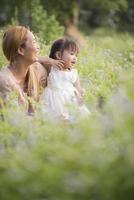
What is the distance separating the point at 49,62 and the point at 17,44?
434mm

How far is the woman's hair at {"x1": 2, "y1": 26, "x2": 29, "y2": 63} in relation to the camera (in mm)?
6438

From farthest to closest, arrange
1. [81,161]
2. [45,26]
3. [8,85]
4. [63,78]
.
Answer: [45,26] < [63,78] < [8,85] < [81,161]

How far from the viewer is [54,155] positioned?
386 centimetres

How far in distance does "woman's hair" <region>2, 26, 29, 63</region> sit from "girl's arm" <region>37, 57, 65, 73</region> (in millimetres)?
304

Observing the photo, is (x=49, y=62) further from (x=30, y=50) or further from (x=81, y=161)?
(x=81, y=161)

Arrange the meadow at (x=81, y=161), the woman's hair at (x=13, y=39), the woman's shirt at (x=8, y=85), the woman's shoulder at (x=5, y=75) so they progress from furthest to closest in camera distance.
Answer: the woman's hair at (x=13, y=39) < the woman's shoulder at (x=5, y=75) < the woman's shirt at (x=8, y=85) < the meadow at (x=81, y=161)

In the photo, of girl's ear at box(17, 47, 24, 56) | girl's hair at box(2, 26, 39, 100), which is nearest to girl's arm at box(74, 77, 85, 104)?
girl's hair at box(2, 26, 39, 100)

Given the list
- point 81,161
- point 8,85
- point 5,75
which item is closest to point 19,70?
point 5,75

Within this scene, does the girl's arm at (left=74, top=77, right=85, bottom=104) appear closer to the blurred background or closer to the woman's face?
the woman's face

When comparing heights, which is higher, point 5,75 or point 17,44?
point 17,44

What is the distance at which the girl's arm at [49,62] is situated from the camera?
22.3 feet

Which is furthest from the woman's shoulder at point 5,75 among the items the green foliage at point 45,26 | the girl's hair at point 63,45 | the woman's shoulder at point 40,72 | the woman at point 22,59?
the green foliage at point 45,26

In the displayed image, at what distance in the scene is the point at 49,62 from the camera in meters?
6.81

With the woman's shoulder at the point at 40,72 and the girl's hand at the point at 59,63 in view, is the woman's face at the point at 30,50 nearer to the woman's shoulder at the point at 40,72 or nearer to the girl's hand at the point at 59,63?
the woman's shoulder at the point at 40,72
